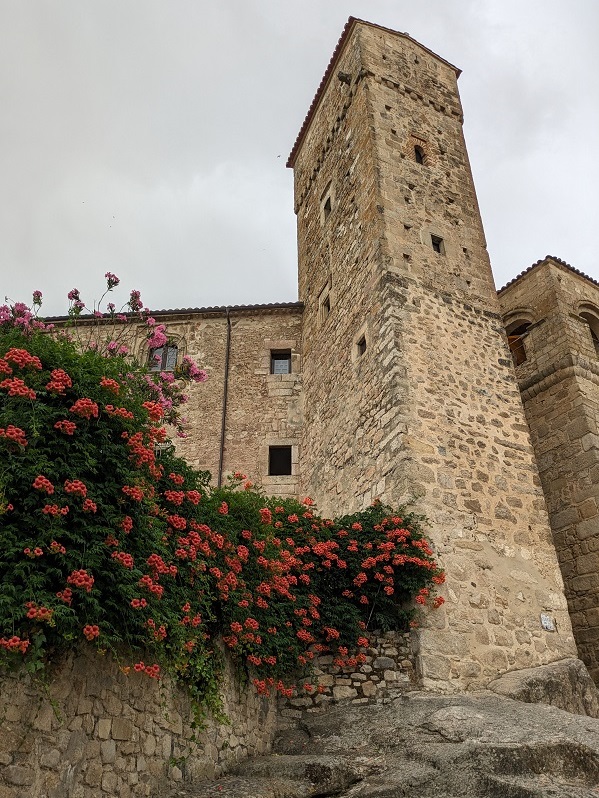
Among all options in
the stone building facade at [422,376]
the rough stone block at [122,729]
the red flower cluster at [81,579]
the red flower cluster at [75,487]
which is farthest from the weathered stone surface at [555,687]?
the red flower cluster at [75,487]

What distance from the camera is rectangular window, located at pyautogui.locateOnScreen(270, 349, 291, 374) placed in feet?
50.8

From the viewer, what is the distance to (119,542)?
539 cm

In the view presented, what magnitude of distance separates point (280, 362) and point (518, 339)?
5506 millimetres

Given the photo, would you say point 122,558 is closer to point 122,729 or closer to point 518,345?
point 122,729

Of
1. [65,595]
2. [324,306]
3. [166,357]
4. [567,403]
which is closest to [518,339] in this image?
[567,403]

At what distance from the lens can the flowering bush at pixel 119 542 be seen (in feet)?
16.3

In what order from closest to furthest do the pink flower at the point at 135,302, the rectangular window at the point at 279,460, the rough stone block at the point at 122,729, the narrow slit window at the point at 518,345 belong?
the rough stone block at the point at 122,729 → the pink flower at the point at 135,302 → the rectangular window at the point at 279,460 → the narrow slit window at the point at 518,345

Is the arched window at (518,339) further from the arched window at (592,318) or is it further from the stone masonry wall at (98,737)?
the stone masonry wall at (98,737)

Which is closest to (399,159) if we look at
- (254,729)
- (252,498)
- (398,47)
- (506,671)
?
(398,47)

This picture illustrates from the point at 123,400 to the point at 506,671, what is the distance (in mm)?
6394

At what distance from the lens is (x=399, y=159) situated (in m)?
13.6

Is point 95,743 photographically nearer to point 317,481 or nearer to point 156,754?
point 156,754

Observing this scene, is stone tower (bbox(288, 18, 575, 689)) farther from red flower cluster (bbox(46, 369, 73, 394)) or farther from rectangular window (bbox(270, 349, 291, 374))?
red flower cluster (bbox(46, 369, 73, 394))

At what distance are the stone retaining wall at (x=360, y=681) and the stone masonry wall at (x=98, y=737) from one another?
160 centimetres
